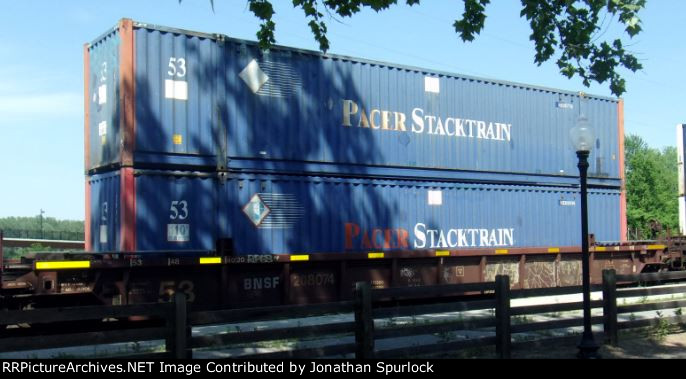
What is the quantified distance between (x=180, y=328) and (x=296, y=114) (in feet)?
26.5

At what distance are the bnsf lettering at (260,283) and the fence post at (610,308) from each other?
6.14 m

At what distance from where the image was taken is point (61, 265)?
460 inches

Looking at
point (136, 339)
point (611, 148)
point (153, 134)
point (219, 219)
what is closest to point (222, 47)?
point (153, 134)

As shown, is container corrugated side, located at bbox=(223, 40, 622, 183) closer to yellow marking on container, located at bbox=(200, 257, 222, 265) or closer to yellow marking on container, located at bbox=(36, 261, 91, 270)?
yellow marking on container, located at bbox=(200, 257, 222, 265)

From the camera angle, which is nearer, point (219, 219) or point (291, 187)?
point (219, 219)

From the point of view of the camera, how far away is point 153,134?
43.1ft

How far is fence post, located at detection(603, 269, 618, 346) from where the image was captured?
34.7 feet

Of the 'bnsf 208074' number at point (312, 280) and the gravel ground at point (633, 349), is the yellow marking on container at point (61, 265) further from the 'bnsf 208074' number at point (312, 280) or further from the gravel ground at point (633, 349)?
the gravel ground at point (633, 349)

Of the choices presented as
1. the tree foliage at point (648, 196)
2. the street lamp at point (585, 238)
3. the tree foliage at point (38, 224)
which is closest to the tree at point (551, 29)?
the street lamp at point (585, 238)

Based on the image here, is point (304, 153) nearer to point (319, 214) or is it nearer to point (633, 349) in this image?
point (319, 214)

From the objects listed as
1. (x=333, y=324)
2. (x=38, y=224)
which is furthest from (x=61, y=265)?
(x=38, y=224)

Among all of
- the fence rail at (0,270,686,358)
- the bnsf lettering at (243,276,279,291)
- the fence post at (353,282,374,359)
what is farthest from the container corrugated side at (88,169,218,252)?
the fence post at (353,282,374,359)

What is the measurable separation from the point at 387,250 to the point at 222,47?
212 inches

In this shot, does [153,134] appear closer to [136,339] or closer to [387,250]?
[387,250]
